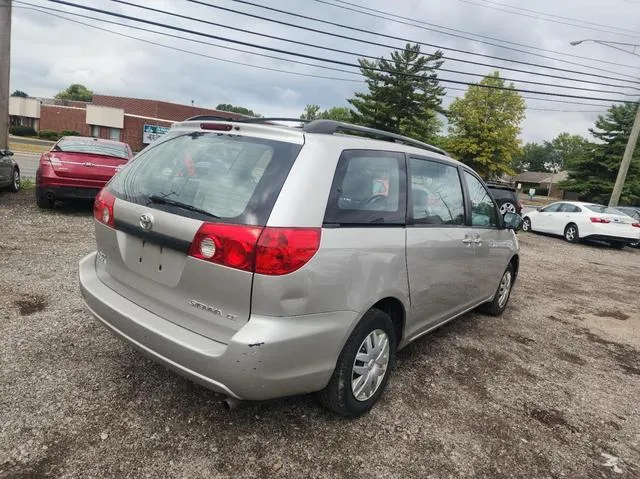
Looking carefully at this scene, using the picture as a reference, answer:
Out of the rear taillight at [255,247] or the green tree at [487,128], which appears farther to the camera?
the green tree at [487,128]

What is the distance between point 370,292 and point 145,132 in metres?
49.2

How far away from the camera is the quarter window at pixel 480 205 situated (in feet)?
13.2

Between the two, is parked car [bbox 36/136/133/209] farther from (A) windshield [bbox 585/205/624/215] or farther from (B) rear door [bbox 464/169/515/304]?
(A) windshield [bbox 585/205/624/215]

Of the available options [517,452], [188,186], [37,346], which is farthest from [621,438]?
[37,346]

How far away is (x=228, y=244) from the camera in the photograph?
2139 millimetres

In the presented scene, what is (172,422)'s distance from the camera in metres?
2.60

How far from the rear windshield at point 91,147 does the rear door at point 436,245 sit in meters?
6.90

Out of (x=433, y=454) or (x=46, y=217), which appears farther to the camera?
(x=46, y=217)

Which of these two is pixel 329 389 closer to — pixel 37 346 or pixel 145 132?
pixel 37 346

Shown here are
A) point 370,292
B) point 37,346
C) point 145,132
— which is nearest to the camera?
point 370,292

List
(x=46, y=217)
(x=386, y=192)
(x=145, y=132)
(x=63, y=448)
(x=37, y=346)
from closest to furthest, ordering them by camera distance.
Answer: (x=63, y=448), (x=386, y=192), (x=37, y=346), (x=46, y=217), (x=145, y=132)

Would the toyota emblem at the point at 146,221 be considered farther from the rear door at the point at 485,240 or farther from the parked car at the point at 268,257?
the rear door at the point at 485,240

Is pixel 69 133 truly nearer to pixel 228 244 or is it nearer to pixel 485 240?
pixel 485 240

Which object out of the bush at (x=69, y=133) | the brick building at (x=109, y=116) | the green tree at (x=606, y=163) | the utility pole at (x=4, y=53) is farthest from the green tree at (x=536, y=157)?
the utility pole at (x=4, y=53)
